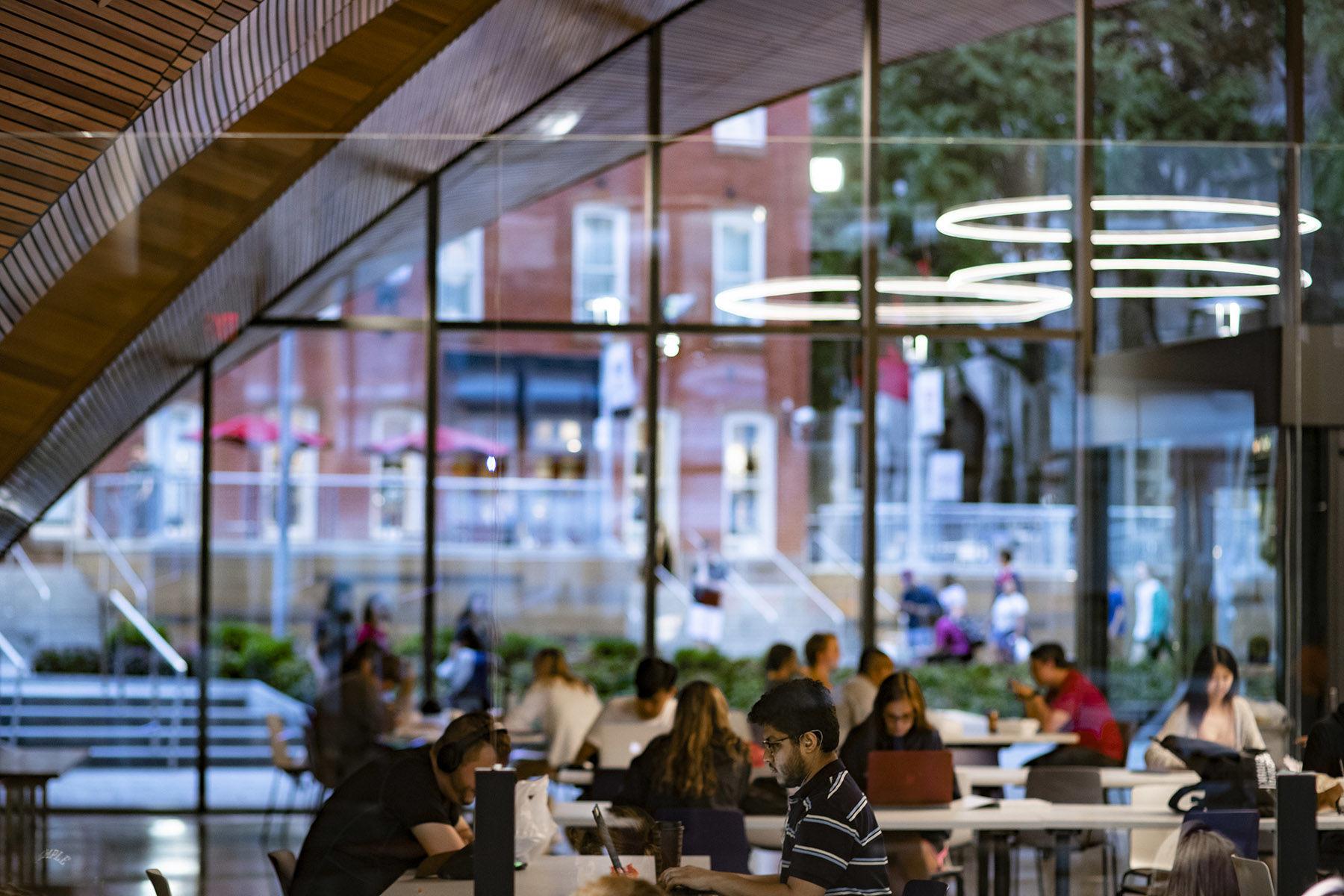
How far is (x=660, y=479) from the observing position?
478 inches

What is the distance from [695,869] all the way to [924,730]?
10.3 feet

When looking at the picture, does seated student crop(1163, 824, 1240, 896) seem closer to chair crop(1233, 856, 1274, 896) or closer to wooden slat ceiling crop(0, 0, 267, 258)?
chair crop(1233, 856, 1274, 896)

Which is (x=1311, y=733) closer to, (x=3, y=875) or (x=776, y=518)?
(x=3, y=875)

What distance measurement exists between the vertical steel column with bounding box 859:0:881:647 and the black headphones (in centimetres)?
635

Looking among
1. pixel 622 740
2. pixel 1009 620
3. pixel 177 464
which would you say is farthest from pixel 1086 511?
pixel 177 464

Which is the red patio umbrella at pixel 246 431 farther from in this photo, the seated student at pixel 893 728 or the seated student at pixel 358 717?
the seated student at pixel 893 728

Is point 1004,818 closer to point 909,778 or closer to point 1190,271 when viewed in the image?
point 909,778

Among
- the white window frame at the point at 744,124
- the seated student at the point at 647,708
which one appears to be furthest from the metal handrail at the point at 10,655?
the white window frame at the point at 744,124

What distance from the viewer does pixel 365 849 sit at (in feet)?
16.6

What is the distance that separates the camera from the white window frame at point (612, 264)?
10.6 m

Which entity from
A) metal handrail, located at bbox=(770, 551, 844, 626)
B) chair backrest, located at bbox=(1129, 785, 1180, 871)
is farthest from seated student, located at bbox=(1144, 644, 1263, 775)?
metal handrail, located at bbox=(770, 551, 844, 626)

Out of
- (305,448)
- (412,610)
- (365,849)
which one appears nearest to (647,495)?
(412,610)

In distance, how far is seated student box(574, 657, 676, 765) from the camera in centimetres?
809

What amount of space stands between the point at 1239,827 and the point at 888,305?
18.8ft
